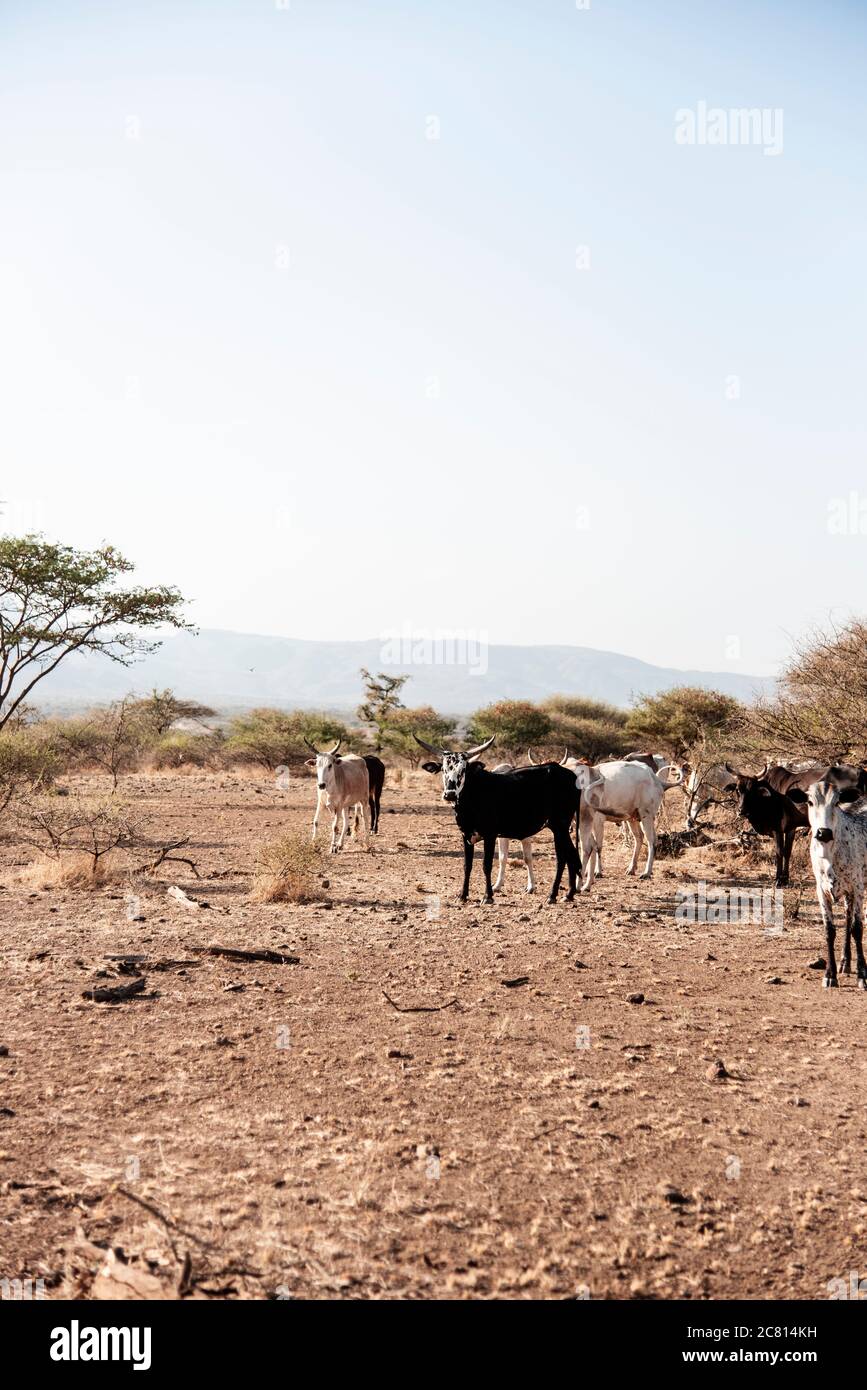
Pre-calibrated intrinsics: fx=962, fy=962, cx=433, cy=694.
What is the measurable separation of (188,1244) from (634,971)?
221 inches

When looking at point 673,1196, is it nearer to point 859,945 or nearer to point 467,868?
point 859,945

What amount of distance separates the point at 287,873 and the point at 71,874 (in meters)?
2.94

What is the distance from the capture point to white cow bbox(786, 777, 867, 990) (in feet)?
27.8

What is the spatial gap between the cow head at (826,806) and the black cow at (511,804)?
13.3 feet

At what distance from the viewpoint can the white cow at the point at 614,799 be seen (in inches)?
529

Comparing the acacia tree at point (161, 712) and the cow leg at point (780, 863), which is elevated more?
the acacia tree at point (161, 712)

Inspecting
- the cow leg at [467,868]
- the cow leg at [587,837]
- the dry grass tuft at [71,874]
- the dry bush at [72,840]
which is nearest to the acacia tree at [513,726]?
the cow leg at [587,837]

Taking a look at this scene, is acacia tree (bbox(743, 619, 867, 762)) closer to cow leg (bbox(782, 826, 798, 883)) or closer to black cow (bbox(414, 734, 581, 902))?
cow leg (bbox(782, 826, 798, 883))

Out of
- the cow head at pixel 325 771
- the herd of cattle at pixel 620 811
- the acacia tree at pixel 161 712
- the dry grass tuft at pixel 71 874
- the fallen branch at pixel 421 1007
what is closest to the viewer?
the fallen branch at pixel 421 1007

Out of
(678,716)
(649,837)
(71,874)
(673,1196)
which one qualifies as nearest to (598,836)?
(649,837)

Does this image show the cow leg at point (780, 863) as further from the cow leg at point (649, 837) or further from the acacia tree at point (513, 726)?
the acacia tree at point (513, 726)

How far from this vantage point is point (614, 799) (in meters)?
13.7

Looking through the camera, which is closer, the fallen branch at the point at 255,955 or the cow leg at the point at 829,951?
the cow leg at the point at 829,951
